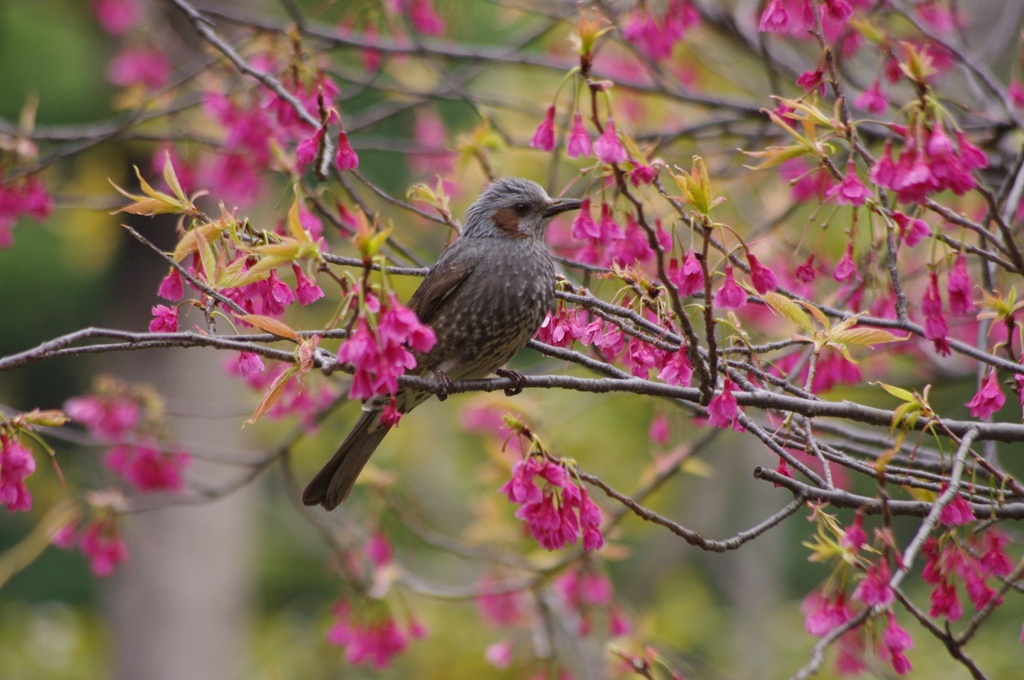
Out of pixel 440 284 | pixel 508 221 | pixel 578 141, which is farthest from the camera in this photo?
pixel 508 221

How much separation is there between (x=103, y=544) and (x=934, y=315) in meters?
3.02

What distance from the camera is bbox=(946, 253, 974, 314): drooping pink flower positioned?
198 cm

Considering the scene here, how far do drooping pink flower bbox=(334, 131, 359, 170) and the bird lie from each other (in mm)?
458

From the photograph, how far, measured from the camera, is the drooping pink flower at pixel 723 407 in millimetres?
1826

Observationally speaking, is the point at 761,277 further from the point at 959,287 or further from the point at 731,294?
the point at 959,287

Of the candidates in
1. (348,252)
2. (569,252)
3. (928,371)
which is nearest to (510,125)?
(348,252)

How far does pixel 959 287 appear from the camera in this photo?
6.52 feet

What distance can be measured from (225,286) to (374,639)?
2065mm

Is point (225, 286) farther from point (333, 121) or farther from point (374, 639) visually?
point (374, 639)

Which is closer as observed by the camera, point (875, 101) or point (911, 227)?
point (911, 227)

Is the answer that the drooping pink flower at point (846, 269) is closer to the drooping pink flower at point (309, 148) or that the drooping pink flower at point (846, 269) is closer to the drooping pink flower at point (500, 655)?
the drooping pink flower at point (309, 148)

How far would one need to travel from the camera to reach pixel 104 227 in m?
8.59

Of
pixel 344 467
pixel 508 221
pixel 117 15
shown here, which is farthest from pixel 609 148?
pixel 117 15

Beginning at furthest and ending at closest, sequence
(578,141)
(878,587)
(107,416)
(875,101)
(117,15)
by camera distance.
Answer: (117,15) < (107,416) < (875,101) < (578,141) < (878,587)
